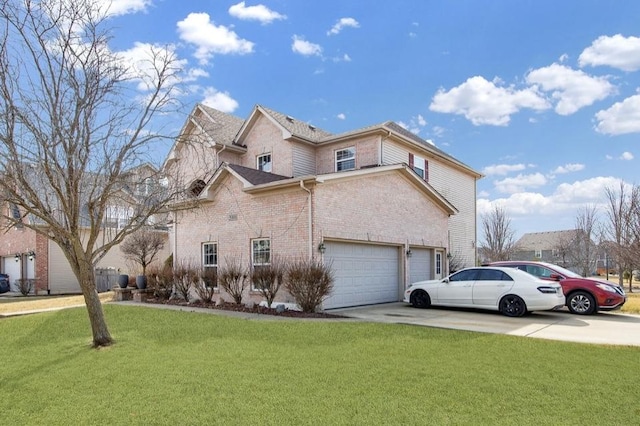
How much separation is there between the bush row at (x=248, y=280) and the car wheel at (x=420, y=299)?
3.31 m

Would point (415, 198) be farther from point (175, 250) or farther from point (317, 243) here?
point (175, 250)

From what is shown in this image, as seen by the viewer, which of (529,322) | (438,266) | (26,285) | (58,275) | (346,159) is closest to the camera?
(529,322)

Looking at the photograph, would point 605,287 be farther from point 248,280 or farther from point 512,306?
point 248,280

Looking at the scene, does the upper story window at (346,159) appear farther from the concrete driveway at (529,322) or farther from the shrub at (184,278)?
the shrub at (184,278)

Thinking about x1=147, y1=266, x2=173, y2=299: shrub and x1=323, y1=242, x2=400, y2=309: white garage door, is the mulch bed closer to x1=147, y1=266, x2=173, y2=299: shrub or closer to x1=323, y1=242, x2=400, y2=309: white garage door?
x1=147, y1=266, x2=173, y2=299: shrub

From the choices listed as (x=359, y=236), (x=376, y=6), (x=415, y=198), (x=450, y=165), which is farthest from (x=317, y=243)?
(x=450, y=165)

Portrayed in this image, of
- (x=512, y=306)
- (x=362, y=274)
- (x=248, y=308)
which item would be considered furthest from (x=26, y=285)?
(x=512, y=306)

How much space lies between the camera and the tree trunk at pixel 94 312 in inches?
343

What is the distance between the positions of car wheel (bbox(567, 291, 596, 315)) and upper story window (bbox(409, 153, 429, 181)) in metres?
9.70

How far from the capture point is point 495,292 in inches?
515

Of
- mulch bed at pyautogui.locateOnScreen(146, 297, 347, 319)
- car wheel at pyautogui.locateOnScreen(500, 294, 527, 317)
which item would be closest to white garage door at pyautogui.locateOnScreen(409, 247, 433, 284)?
car wheel at pyautogui.locateOnScreen(500, 294, 527, 317)

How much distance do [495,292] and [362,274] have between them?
14.8 ft

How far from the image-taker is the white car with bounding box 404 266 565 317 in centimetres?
1227

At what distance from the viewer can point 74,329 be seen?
420 inches
